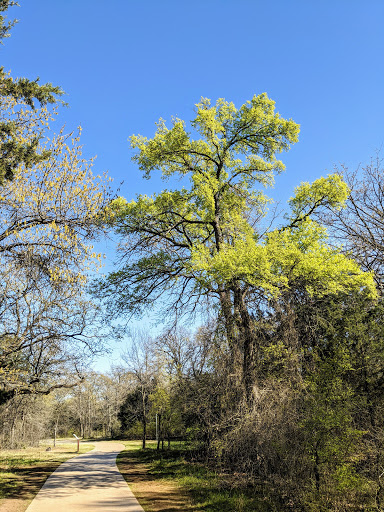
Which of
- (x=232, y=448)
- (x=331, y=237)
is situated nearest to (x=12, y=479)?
(x=232, y=448)

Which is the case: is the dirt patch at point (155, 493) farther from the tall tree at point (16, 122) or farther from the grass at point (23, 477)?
the tall tree at point (16, 122)

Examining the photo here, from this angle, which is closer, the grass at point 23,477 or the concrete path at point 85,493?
the concrete path at point 85,493

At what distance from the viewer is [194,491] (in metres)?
11.4

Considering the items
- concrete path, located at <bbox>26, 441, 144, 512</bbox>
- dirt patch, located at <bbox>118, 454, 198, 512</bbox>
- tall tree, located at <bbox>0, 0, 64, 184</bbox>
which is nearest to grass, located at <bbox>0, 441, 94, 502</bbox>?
concrete path, located at <bbox>26, 441, 144, 512</bbox>

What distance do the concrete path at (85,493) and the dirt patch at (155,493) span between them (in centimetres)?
27

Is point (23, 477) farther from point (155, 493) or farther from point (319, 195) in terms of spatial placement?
point (319, 195)

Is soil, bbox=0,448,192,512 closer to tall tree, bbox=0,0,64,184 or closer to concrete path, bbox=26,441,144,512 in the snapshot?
concrete path, bbox=26,441,144,512

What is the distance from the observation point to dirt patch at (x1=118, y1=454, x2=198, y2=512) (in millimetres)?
9594

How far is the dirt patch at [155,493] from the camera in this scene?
9594 mm

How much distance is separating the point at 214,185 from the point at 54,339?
26.5 feet

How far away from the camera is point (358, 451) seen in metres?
8.14

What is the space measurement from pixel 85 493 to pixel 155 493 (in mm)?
2140

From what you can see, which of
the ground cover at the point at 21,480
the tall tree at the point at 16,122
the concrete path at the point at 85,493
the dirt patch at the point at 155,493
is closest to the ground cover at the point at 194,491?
the dirt patch at the point at 155,493

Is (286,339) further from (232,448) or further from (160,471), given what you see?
(160,471)
